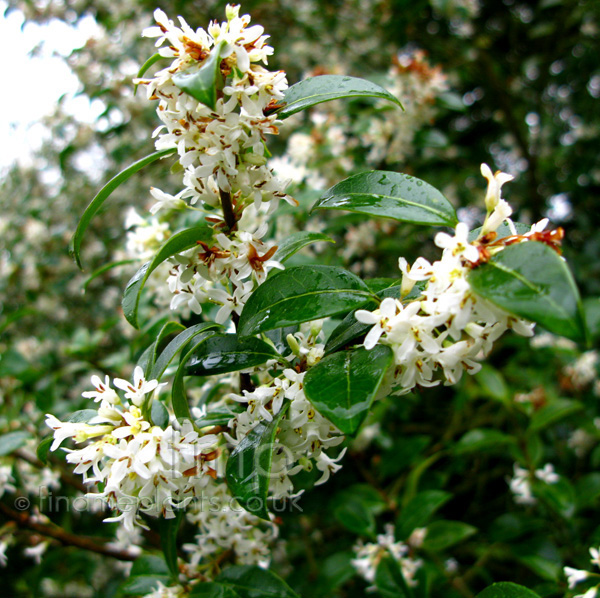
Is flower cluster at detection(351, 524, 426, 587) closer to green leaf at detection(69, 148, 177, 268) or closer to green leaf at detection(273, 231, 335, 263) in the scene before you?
green leaf at detection(273, 231, 335, 263)

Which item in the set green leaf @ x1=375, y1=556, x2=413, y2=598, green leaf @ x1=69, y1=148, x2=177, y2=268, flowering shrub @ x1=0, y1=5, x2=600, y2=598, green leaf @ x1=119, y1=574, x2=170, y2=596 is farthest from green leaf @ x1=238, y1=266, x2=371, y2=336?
green leaf @ x1=375, y1=556, x2=413, y2=598

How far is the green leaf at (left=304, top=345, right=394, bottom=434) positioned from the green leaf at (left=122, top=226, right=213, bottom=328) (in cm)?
31

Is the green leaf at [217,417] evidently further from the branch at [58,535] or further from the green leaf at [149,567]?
the branch at [58,535]

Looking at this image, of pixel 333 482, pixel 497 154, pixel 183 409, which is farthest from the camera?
pixel 497 154

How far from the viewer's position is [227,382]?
4.09ft

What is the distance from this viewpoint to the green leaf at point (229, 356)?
0.94m

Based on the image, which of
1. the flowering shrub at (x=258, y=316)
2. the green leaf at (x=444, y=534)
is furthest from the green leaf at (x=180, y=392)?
the green leaf at (x=444, y=534)

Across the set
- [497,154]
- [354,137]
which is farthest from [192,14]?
[497,154]

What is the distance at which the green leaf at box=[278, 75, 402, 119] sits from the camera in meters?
0.92

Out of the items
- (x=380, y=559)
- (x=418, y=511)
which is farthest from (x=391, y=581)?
(x=418, y=511)

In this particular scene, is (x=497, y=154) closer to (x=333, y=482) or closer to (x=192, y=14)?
(x=192, y=14)

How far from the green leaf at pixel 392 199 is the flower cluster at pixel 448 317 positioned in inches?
3.2

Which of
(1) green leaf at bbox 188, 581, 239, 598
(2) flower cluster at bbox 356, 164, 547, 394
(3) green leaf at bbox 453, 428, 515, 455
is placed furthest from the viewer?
(3) green leaf at bbox 453, 428, 515, 455

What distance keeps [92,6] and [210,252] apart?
4.37m
